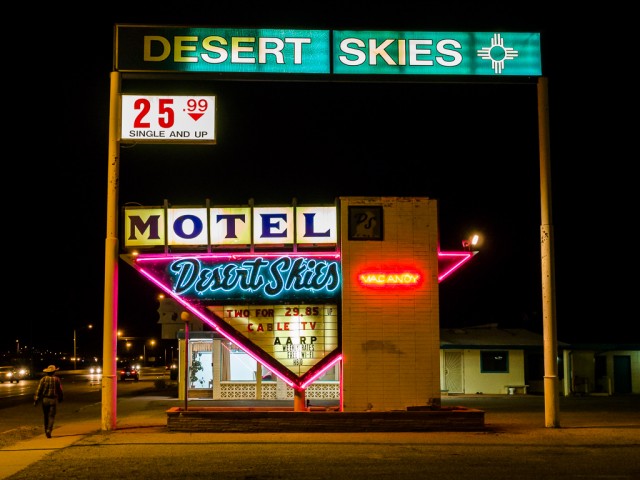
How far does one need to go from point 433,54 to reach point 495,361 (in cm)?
1837

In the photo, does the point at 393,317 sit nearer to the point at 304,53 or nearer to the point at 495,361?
the point at 304,53

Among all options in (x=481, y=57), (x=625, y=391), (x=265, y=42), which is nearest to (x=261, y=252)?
(x=265, y=42)

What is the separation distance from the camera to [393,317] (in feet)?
60.5

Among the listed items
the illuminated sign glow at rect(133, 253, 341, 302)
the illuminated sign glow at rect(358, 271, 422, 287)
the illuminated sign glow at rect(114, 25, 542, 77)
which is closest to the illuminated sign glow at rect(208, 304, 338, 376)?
the illuminated sign glow at rect(133, 253, 341, 302)

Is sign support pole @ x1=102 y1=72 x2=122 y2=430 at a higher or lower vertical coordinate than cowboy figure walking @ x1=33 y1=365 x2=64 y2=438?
higher

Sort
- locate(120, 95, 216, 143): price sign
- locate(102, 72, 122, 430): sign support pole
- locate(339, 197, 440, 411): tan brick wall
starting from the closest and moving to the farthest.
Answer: locate(102, 72, 122, 430): sign support pole → locate(339, 197, 440, 411): tan brick wall → locate(120, 95, 216, 143): price sign

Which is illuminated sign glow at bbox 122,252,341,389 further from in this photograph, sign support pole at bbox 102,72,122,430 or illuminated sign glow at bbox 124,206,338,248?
sign support pole at bbox 102,72,122,430

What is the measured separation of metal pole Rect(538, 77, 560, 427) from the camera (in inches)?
703

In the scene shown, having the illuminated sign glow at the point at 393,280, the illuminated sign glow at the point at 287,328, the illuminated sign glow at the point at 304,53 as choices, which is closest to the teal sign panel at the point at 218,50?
the illuminated sign glow at the point at 304,53

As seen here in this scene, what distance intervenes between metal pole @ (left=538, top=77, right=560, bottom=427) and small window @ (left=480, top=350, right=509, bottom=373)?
51.7 feet

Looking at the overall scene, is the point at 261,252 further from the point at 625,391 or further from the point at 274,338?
the point at 625,391

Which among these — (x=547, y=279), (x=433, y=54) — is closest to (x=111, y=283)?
(x=433, y=54)

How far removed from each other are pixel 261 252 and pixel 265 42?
510cm

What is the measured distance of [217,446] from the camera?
14695 millimetres
